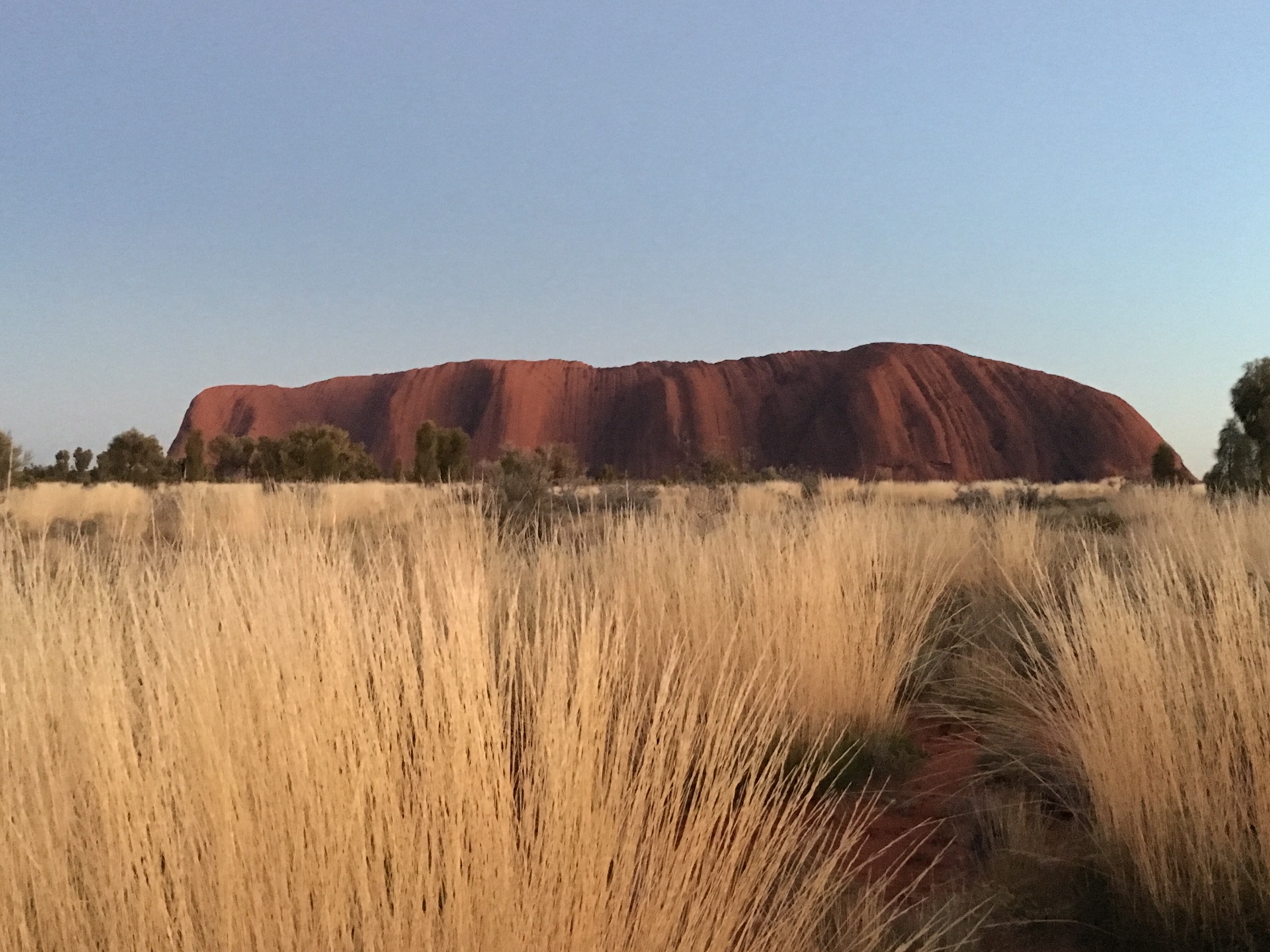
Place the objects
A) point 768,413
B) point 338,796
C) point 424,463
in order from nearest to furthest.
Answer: point 338,796 < point 424,463 < point 768,413

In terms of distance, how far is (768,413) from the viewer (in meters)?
78.9

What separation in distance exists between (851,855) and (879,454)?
228ft

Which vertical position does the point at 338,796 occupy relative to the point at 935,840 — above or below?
above

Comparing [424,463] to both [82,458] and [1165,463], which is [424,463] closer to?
→ [82,458]

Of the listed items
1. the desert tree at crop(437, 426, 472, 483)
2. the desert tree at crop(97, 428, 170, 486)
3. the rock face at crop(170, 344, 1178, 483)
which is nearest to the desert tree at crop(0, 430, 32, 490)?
the desert tree at crop(97, 428, 170, 486)

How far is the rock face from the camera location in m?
69.9

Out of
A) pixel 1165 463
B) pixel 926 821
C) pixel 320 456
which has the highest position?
pixel 320 456

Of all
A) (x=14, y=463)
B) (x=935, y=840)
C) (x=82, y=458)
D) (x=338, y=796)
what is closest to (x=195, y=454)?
(x=82, y=458)

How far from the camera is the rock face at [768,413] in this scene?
229 feet

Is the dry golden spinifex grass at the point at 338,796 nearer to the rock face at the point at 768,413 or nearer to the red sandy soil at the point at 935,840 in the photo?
the red sandy soil at the point at 935,840

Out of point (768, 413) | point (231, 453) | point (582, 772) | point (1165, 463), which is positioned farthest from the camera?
point (768, 413)

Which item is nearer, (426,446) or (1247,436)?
(1247,436)

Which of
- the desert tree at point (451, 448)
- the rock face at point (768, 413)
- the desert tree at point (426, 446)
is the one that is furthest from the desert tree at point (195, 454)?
the rock face at point (768, 413)

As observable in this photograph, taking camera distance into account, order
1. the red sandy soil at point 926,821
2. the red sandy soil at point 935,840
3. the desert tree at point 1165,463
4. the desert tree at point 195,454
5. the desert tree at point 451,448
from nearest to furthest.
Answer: the red sandy soil at point 935,840
the red sandy soil at point 926,821
the desert tree at point 1165,463
the desert tree at point 195,454
the desert tree at point 451,448
